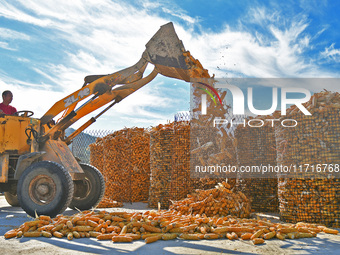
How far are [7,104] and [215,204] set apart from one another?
6.17 metres

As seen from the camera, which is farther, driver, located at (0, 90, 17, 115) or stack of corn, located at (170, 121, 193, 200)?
driver, located at (0, 90, 17, 115)

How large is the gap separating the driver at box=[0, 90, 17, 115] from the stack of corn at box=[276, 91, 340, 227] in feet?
23.0

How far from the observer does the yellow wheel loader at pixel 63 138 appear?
23.3 feet

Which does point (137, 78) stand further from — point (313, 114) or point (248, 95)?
point (313, 114)

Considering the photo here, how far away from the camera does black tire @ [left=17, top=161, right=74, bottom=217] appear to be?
7023mm

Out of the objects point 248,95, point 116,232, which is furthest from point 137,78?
point 116,232

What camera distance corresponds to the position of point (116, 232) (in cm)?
544

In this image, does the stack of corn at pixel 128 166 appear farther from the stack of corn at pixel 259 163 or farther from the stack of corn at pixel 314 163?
the stack of corn at pixel 314 163

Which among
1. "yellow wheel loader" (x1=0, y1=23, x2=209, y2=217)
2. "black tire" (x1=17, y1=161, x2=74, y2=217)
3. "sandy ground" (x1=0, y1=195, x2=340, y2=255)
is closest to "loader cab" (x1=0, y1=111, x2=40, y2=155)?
"yellow wheel loader" (x1=0, y1=23, x2=209, y2=217)

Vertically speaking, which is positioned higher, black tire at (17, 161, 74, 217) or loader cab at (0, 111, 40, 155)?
loader cab at (0, 111, 40, 155)

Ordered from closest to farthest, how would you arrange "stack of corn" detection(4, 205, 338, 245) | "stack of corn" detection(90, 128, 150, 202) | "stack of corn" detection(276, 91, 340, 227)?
"stack of corn" detection(4, 205, 338, 245) → "stack of corn" detection(276, 91, 340, 227) → "stack of corn" detection(90, 128, 150, 202)

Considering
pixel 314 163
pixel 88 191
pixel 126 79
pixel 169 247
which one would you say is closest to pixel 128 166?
pixel 88 191

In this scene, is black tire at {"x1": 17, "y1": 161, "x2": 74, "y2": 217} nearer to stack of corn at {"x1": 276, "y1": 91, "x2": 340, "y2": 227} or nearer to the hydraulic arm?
the hydraulic arm

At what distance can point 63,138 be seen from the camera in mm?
9031
